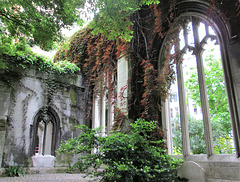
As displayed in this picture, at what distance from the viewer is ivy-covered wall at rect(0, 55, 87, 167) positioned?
584 centimetres

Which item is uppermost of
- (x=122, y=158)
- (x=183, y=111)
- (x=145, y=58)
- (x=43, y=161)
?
(x=145, y=58)

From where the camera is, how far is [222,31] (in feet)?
12.1

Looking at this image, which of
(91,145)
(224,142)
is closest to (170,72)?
(224,142)

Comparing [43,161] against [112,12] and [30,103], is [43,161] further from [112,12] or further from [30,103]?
[112,12]

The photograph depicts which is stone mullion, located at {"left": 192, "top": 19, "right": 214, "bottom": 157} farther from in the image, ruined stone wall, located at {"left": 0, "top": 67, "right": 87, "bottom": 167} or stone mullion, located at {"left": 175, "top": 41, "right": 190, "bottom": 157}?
ruined stone wall, located at {"left": 0, "top": 67, "right": 87, "bottom": 167}

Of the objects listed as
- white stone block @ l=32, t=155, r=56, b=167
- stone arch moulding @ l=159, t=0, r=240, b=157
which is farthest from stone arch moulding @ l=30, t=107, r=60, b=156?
stone arch moulding @ l=159, t=0, r=240, b=157

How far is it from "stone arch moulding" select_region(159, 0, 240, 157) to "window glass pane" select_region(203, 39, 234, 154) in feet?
0.99

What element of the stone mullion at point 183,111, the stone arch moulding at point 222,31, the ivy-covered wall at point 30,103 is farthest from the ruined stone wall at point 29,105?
the stone arch moulding at point 222,31

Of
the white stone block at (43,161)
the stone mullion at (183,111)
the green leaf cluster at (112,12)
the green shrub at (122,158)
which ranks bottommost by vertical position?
the white stone block at (43,161)

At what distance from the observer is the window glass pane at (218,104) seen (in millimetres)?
Result: 3709

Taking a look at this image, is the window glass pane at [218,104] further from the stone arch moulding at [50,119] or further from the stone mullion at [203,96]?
the stone arch moulding at [50,119]

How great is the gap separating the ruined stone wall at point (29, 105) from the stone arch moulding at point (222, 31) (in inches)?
170

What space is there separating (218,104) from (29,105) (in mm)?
5293

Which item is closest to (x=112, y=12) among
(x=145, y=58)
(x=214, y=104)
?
(x=145, y=58)
